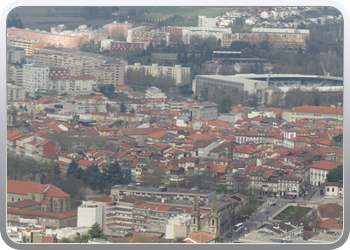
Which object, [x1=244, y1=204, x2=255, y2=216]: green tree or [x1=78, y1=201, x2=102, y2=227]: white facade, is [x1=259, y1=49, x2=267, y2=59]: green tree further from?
[x1=78, y1=201, x2=102, y2=227]: white facade

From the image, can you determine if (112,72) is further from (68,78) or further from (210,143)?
(210,143)

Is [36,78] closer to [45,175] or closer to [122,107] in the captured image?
[122,107]

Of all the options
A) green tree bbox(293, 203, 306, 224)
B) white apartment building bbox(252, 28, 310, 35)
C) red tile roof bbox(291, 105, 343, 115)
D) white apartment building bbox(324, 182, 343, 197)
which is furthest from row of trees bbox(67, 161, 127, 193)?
white apartment building bbox(252, 28, 310, 35)

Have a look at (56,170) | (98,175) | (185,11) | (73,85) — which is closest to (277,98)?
(185,11)

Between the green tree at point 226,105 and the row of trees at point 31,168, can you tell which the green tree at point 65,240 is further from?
the green tree at point 226,105

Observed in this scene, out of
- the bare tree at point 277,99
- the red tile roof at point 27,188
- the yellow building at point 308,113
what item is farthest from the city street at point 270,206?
the bare tree at point 277,99
